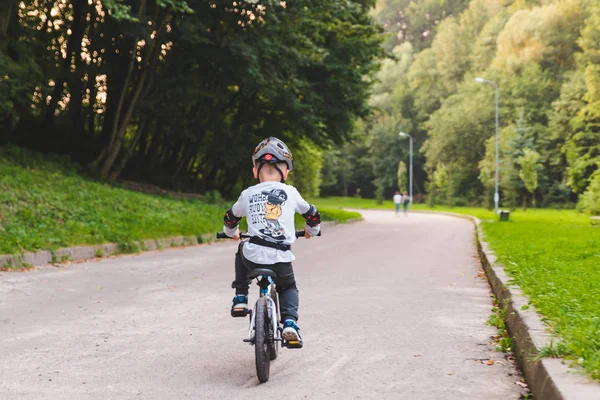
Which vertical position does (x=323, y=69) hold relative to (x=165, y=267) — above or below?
above

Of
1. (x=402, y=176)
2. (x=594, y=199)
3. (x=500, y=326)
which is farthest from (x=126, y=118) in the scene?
(x=402, y=176)

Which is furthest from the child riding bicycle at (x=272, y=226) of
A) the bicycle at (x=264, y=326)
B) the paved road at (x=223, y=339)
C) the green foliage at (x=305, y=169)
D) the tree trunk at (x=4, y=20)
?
the green foliage at (x=305, y=169)

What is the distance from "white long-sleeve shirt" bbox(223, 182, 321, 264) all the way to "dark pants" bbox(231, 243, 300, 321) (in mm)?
65

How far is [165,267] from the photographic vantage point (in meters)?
11.9

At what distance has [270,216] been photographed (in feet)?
15.8

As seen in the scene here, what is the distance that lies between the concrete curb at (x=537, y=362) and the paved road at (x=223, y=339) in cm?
19

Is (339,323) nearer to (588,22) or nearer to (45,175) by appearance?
(45,175)

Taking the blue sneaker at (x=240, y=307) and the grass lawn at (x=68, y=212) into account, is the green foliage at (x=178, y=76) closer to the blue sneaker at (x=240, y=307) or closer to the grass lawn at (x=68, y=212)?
the grass lawn at (x=68, y=212)

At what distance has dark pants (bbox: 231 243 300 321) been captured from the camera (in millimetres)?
4805

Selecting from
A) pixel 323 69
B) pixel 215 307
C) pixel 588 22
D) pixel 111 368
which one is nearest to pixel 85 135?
pixel 323 69

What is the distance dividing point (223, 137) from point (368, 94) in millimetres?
6639

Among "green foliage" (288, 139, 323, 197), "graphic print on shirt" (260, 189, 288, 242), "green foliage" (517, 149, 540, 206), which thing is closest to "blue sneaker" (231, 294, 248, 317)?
"graphic print on shirt" (260, 189, 288, 242)

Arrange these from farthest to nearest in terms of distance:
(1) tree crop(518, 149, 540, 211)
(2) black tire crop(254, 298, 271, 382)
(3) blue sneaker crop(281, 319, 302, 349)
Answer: (1) tree crop(518, 149, 540, 211) → (3) blue sneaker crop(281, 319, 302, 349) → (2) black tire crop(254, 298, 271, 382)

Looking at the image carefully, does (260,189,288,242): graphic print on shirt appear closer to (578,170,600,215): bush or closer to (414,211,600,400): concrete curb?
(414,211,600,400): concrete curb
